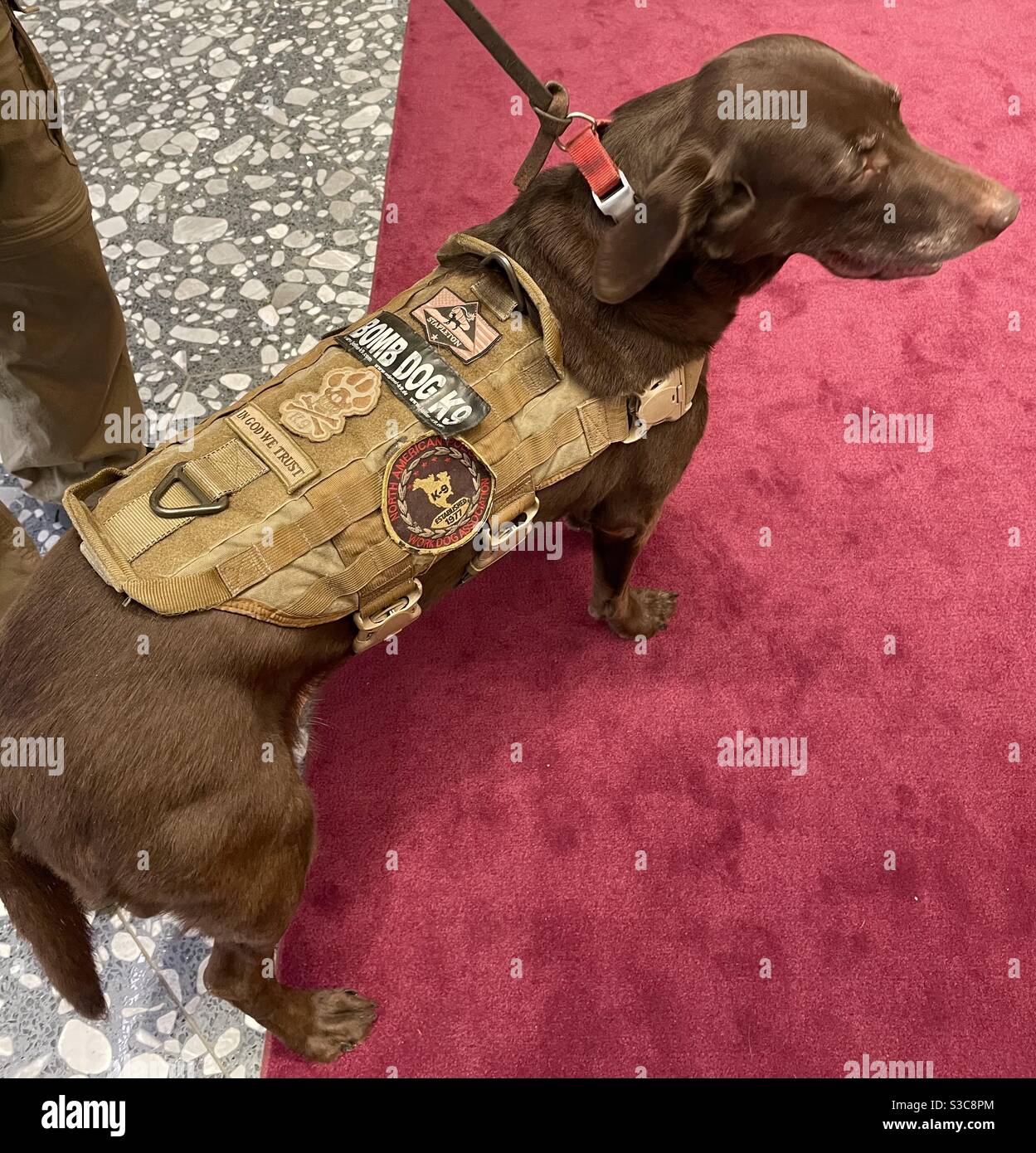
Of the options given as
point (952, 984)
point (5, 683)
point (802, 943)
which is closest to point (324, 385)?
point (5, 683)

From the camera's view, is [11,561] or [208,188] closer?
[11,561]

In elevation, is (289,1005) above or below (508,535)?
below

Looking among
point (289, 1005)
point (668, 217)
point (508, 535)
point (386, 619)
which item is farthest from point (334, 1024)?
point (668, 217)

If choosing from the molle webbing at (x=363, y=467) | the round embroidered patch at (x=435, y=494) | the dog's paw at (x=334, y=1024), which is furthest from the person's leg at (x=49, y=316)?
the dog's paw at (x=334, y=1024)

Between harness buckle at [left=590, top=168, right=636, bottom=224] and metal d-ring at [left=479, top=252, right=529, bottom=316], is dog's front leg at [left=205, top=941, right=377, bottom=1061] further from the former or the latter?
harness buckle at [left=590, top=168, right=636, bottom=224]

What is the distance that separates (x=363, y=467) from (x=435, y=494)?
120 mm

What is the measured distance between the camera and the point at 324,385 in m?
1.39

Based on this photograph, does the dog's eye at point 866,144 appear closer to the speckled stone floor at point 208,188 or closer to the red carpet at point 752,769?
the red carpet at point 752,769

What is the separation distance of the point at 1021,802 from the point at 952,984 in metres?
0.44

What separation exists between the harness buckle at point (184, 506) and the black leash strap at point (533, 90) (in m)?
0.73

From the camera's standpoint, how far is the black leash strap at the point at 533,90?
137 cm

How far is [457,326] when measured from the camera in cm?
142

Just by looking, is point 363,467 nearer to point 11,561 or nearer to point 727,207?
point 727,207
